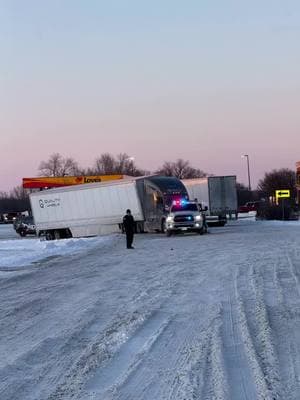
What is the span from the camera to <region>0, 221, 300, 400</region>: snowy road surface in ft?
20.1

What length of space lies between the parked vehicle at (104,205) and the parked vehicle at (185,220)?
Answer: 1583 mm

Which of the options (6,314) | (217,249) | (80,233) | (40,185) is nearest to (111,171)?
(40,185)

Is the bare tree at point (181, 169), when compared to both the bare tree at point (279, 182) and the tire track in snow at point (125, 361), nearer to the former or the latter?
the bare tree at point (279, 182)

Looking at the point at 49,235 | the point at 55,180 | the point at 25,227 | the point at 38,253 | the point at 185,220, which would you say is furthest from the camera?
the point at 55,180

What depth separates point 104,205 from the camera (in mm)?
42531

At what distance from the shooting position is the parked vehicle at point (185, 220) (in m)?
36.6

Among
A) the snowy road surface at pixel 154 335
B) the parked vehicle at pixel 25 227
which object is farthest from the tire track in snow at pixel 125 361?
the parked vehicle at pixel 25 227

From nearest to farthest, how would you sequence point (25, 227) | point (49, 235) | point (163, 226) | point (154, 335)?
point (154, 335) < point (163, 226) < point (49, 235) < point (25, 227)

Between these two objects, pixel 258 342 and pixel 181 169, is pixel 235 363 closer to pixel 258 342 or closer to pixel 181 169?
pixel 258 342

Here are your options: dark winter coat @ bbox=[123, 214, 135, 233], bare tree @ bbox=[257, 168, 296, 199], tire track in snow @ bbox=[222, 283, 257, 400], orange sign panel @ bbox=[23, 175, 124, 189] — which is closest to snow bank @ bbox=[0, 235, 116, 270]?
dark winter coat @ bbox=[123, 214, 135, 233]

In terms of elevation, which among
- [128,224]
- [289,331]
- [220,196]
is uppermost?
[220,196]

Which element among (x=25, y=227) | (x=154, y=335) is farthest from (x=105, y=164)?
(x=154, y=335)

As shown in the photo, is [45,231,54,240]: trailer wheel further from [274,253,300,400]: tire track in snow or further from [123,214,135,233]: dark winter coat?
[274,253,300,400]: tire track in snow

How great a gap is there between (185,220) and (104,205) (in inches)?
310
